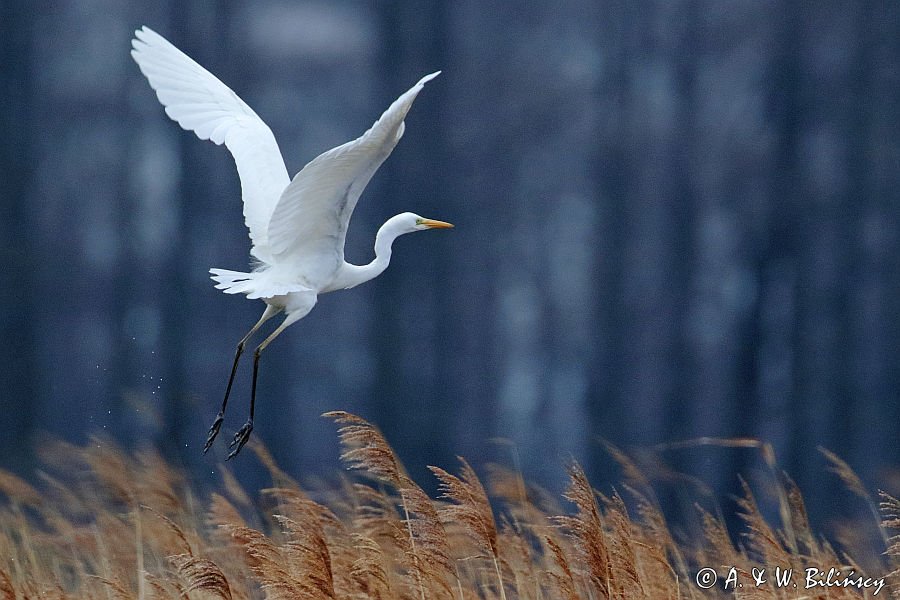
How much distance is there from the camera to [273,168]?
2.62m

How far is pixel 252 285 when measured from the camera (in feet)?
7.49

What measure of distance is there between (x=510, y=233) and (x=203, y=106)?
1.35 meters

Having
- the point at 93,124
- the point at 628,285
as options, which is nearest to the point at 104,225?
the point at 93,124

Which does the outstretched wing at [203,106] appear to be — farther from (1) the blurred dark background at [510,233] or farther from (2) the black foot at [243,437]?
(1) the blurred dark background at [510,233]

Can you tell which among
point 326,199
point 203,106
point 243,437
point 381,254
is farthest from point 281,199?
point 203,106

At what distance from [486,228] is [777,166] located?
1013 millimetres

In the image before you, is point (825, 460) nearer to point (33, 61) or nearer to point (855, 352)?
point (855, 352)

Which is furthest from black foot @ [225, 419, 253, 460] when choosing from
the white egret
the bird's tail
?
the bird's tail

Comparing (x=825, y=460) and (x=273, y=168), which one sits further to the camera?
(x=825, y=460)

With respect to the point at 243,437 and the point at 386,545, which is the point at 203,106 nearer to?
the point at 243,437

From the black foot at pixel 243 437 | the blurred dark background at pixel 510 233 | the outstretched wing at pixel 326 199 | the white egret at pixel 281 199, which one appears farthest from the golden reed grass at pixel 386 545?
the blurred dark background at pixel 510 233

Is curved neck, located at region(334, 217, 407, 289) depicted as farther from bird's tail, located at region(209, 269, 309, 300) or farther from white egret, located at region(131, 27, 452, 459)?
bird's tail, located at region(209, 269, 309, 300)

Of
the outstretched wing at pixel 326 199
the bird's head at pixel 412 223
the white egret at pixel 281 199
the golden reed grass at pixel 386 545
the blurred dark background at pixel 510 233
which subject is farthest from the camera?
the blurred dark background at pixel 510 233

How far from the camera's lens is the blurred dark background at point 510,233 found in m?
3.76
